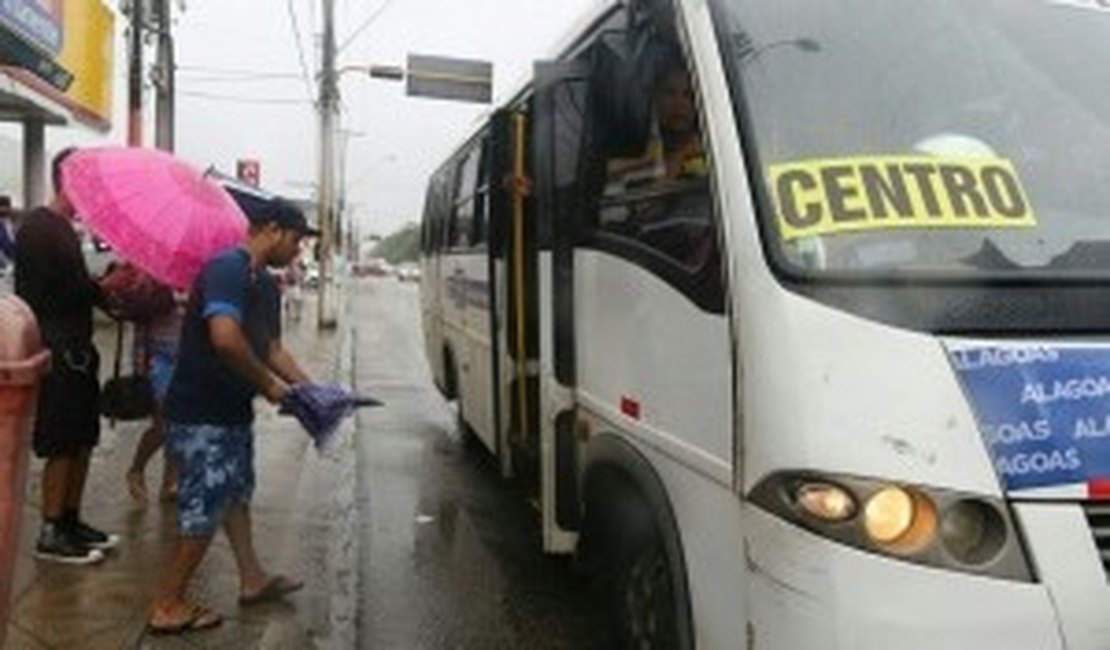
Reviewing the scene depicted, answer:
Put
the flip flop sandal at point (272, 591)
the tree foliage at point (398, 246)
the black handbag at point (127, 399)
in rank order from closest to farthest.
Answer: the flip flop sandal at point (272, 591), the black handbag at point (127, 399), the tree foliage at point (398, 246)

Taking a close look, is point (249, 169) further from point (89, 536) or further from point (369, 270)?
point (369, 270)

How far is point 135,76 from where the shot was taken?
Answer: 18.0 m

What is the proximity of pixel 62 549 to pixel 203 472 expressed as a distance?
1.42 metres

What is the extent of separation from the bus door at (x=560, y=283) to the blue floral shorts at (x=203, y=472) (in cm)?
133

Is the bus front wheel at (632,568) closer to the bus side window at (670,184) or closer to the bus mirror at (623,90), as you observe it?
the bus side window at (670,184)

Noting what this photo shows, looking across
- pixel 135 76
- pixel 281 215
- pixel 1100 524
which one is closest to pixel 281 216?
pixel 281 215

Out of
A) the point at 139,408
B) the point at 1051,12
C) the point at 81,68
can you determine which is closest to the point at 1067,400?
the point at 1051,12

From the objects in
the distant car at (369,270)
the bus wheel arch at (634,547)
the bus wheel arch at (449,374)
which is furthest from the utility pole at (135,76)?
the distant car at (369,270)

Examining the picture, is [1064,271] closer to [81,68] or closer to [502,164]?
[502,164]

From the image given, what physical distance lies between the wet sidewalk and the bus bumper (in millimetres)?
3096

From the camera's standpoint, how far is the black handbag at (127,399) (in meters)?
6.92

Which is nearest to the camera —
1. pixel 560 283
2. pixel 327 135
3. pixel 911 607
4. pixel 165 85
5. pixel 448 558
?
pixel 911 607

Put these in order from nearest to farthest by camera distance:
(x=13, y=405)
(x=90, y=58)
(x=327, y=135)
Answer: (x=13, y=405) → (x=90, y=58) → (x=327, y=135)

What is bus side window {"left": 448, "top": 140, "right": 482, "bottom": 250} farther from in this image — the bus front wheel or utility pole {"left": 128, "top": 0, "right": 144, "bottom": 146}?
utility pole {"left": 128, "top": 0, "right": 144, "bottom": 146}
